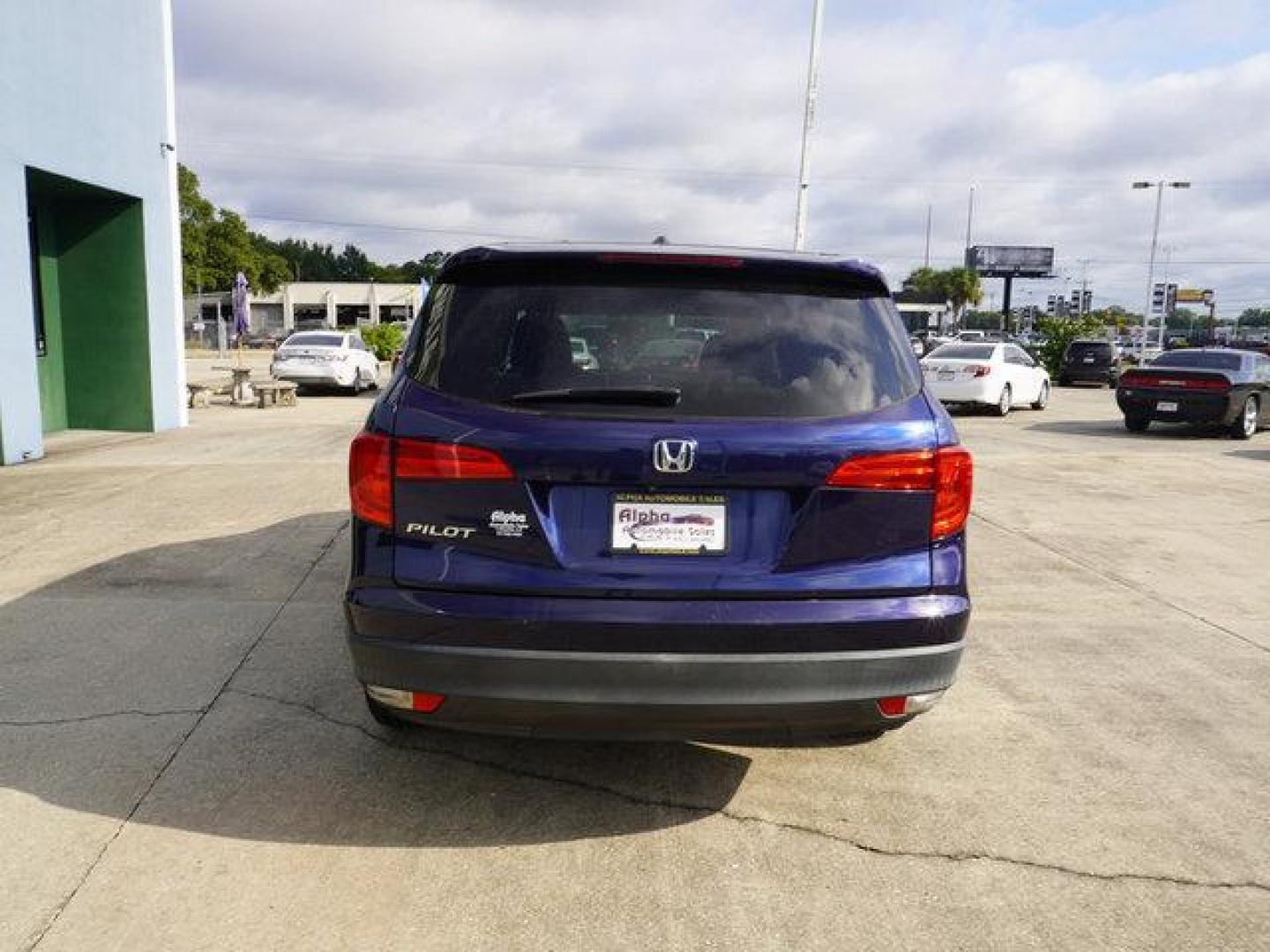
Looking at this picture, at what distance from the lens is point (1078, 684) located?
181 inches

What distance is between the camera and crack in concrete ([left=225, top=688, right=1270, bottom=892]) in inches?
117

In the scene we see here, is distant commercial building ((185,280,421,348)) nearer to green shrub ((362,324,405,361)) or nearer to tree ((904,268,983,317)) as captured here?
tree ((904,268,983,317))

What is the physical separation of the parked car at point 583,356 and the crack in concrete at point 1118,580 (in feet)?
13.8

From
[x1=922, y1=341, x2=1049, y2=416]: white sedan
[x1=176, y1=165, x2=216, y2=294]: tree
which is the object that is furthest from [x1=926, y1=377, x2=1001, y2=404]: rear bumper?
[x1=176, y1=165, x2=216, y2=294]: tree

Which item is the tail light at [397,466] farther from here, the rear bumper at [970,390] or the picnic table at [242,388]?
the picnic table at [242,388]

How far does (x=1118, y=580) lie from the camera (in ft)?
21.5

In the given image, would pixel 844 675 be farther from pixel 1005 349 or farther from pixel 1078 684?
pixel 1005 349

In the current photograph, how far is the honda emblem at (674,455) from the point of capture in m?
2.79

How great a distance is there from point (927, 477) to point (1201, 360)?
1583cm

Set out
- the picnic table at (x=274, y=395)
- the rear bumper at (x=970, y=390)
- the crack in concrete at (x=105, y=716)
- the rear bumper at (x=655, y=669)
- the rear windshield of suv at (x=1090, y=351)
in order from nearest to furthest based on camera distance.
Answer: the rear bumper at (x=655, y=669)
the crack in concrete at (x=105, y=716)
the rear bumper at (x=970, y=390)
the picnic table at (x=274, y=395)
the rear windshield of suv at (x=1090, y=351)

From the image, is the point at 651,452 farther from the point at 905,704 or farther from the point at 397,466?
the point at 905,704

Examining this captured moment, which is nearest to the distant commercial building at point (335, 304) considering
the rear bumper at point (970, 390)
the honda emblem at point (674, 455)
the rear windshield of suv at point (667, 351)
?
the rear bumper at point (970, 390)

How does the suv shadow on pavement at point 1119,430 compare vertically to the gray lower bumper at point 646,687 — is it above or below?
below

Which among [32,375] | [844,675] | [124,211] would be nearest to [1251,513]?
[844,675]
